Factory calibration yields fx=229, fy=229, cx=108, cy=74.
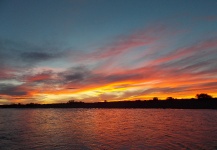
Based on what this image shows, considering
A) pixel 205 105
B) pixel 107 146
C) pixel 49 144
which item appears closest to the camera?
pixel 107 146

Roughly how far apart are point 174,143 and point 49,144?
14.6m

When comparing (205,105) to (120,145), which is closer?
(120,145)

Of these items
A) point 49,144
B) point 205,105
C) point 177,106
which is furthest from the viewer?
point 177,106

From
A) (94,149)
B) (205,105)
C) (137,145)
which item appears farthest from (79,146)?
(205,105)

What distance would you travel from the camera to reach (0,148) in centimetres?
2488

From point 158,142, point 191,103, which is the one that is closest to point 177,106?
point 191,103

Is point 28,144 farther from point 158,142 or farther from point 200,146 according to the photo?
point 200,146

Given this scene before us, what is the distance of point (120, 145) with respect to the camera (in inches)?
1022

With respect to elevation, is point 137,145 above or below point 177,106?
below

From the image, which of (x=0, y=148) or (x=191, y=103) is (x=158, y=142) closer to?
(x=0, y=148)

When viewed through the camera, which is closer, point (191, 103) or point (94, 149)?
point (94, 149)

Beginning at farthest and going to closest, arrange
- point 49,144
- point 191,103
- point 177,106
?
1. point 177,106
2. point 191,103
3. point 49,144

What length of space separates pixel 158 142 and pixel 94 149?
799 cm

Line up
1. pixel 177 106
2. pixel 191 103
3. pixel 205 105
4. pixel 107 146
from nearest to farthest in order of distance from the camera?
pixel 107 146 < pixel 205 105 < pixel 191 103 < pixel 177 106
